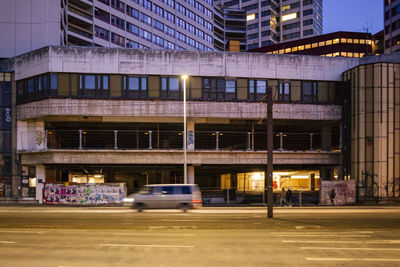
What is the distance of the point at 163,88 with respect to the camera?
36906mm

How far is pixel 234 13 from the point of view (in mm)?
120125

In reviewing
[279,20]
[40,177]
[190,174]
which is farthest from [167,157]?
[279,20]

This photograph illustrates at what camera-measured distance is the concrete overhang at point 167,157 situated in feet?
117

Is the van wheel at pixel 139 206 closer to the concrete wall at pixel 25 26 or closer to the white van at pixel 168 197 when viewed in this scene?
the white van at pixel 168 197

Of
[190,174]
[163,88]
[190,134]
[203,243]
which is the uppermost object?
[163,88]

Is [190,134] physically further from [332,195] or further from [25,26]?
[25,26]

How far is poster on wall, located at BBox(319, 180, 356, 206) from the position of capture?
34.4 metres

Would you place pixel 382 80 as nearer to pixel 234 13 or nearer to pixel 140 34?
pixel 140 34

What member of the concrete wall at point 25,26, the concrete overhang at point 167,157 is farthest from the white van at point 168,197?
the concrete wall at point 25,26

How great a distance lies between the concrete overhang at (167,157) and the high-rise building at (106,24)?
50.9ft

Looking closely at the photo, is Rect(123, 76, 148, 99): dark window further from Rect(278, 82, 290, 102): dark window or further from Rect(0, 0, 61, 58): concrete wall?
Rect(0, 0, 61, 58): concrete wall

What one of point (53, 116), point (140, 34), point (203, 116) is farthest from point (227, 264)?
point (140, 34)

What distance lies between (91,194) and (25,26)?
2258cm

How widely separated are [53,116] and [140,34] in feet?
156
